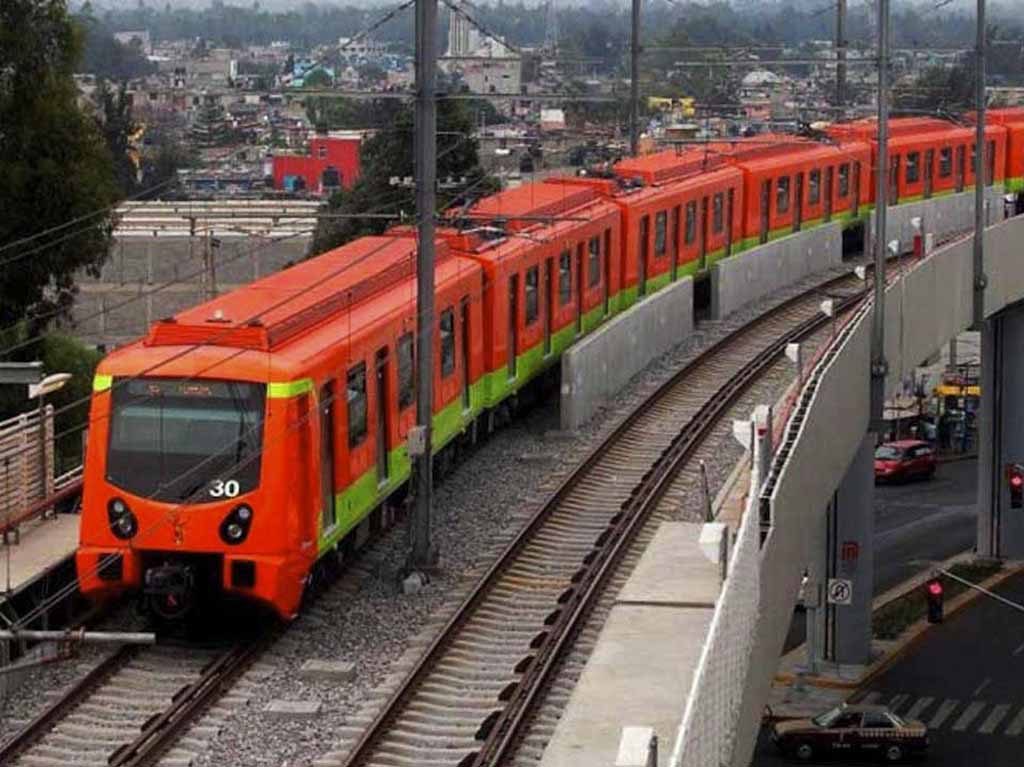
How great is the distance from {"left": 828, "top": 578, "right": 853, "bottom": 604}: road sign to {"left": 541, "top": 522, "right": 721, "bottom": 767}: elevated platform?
48.0 ft

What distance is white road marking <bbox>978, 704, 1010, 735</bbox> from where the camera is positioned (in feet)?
104

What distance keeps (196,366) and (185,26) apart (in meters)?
120

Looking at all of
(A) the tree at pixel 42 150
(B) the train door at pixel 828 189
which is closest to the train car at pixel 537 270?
(A) the tree at pixel 42 150

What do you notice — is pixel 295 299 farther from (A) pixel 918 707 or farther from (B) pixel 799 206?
(B) pixel 799 206

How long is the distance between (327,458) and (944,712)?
17.1 m

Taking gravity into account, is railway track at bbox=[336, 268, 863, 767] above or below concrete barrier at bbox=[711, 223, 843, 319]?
below

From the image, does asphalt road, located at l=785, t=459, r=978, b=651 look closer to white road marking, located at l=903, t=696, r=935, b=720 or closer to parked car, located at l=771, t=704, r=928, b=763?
white road marking, located at l=903, t=696, r=935, b=720

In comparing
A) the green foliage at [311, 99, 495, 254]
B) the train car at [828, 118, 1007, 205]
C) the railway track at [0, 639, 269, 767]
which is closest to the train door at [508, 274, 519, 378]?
the railway track at [0, 639, 269, 767]

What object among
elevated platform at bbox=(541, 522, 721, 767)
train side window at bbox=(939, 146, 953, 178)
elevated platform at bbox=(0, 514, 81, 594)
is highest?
train side window at bbox=(939, 146, 953, 178)

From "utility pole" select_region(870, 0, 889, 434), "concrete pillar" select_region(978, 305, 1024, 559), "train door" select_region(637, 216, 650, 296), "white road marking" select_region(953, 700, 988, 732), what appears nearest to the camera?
"utility pole" select_region(870, 0, 889, 434)

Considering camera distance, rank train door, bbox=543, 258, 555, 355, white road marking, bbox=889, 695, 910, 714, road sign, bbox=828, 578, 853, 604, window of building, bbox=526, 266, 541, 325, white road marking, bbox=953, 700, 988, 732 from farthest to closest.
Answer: white road marking, bbox=889, 695, 910, 714
road sign, bbox=828, 578, 853, 604
white road marking, bbox=953, 700, 988, 732
train door, bbox=543, 258, 555, 355
window of building, bbox=526, 266, 541, 325

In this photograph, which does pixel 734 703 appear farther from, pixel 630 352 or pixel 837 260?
pixel 837 260

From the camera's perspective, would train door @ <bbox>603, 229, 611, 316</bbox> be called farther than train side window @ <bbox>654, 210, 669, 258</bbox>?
No

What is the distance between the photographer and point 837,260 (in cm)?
4316
